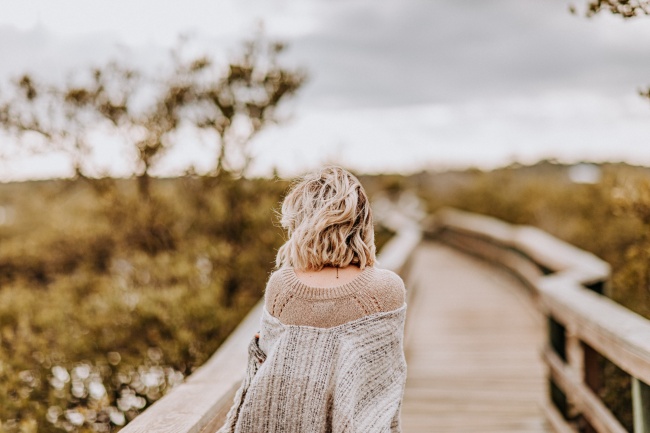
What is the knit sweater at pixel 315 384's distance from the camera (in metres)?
2.21

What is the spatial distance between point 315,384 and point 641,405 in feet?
5.14

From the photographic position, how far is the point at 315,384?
221cm

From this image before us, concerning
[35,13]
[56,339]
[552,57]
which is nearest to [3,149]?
[35,13]

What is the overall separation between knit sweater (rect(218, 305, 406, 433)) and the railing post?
1.24 m

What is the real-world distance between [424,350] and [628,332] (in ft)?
14.0

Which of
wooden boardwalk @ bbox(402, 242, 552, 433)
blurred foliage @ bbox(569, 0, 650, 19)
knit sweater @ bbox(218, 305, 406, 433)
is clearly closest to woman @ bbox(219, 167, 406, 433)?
knit sweater @ bbox(218, 305, 406, 433)

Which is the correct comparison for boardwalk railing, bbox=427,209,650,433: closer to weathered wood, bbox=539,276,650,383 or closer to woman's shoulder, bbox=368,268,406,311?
weathered wood, bbox=539,276,650,383

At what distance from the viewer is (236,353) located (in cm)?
337

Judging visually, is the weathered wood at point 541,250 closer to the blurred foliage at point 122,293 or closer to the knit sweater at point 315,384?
the blurred foliage at point 122,293

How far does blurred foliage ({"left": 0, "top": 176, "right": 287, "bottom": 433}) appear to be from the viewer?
16.5ft

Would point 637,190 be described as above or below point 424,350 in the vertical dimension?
above

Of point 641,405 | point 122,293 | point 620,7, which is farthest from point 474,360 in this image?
point 620,7

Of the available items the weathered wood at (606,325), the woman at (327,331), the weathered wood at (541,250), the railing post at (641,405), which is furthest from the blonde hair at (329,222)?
the weathered wood at (541,250)

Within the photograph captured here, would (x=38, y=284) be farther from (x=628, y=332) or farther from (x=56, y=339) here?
(x=628, y=332)
